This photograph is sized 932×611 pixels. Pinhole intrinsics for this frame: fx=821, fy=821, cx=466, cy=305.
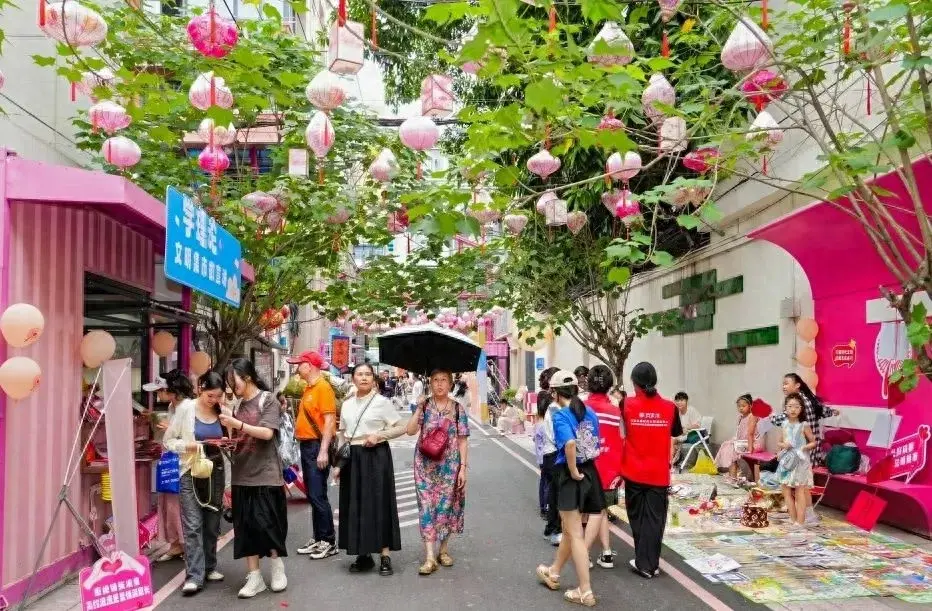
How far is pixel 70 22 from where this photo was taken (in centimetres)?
521

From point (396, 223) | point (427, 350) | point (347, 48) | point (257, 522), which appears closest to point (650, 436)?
point (427, 350)

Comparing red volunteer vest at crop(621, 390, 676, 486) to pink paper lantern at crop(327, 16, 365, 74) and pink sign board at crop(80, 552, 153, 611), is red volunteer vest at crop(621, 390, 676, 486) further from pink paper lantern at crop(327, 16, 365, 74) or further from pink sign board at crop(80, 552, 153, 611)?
pink sign board at crop(80, 552, 153, 611)

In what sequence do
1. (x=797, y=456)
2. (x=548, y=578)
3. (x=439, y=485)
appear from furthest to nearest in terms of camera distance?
1. (x=797, y=456)
2. (x=439, y=485)
3. (x=548, y=578)

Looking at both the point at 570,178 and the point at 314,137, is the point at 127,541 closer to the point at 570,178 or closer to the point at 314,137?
the point at 314,137

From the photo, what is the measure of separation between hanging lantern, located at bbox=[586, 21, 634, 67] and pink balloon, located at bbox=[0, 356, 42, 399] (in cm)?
411

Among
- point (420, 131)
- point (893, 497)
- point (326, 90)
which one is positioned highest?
point (326, 90)

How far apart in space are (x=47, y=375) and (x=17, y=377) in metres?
1.19

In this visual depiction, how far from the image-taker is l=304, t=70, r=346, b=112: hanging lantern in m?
6.34

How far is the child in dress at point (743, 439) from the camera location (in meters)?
12.1

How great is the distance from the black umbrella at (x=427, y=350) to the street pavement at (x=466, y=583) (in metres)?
1.77

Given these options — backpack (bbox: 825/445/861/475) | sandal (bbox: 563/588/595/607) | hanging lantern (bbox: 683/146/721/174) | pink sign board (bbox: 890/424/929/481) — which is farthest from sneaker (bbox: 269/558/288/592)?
backpack (bbox: 825/445/861/475)

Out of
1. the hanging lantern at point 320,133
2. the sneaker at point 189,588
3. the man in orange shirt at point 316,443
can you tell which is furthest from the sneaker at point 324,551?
the hanging lantern at point 320,133

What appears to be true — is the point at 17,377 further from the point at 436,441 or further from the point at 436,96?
the point at 436,96

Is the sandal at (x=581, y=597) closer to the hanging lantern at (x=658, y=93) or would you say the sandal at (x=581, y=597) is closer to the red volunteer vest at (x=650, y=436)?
the red volunteer vest at (x=650, y=436)
